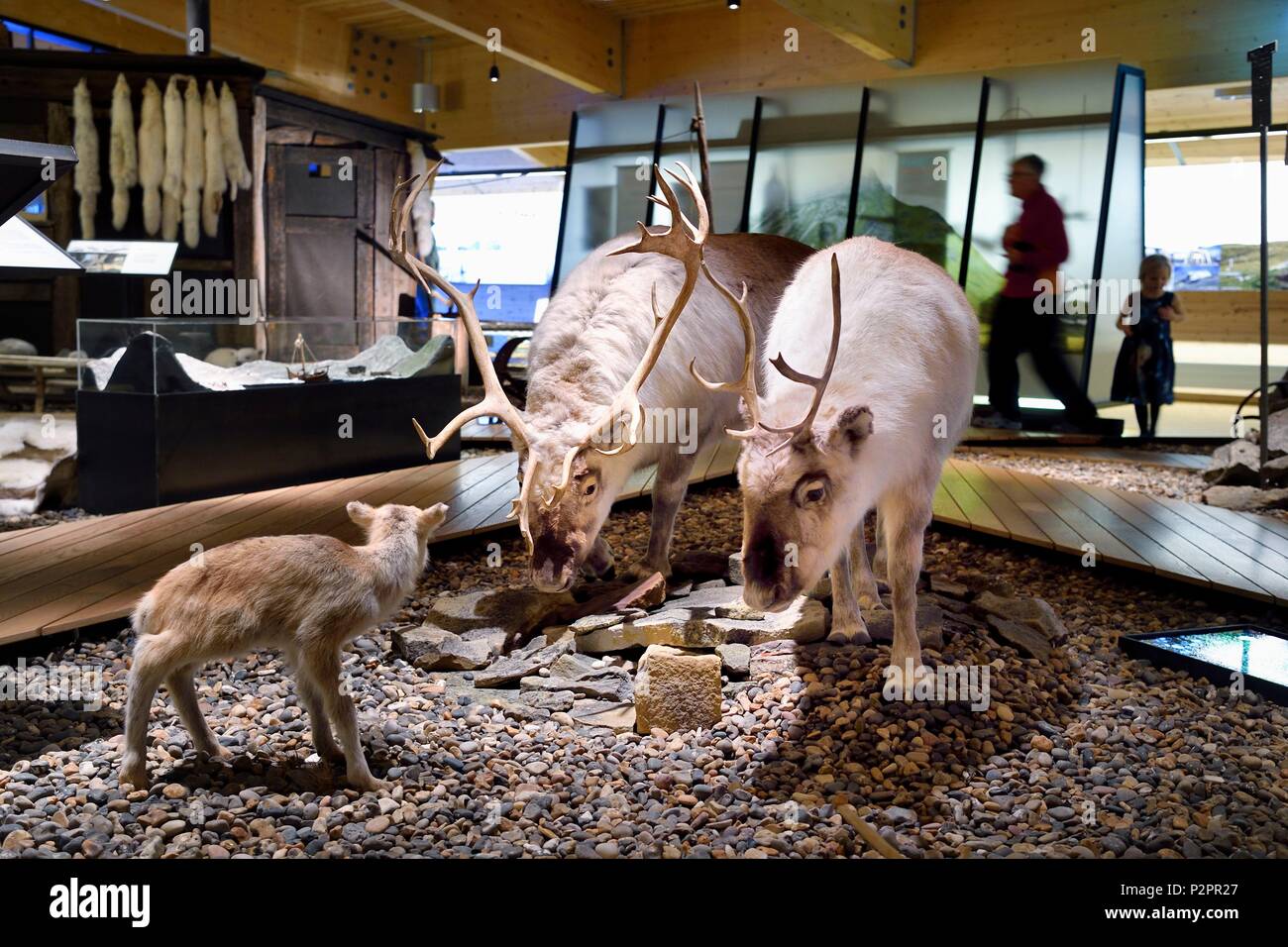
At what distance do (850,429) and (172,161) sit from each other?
16.5 ft

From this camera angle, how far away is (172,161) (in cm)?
624

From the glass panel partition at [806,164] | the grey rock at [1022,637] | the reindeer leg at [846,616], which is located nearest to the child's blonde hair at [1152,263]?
the glass panel partition at [806,164]

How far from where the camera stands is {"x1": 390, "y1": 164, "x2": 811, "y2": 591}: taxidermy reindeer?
3.29m

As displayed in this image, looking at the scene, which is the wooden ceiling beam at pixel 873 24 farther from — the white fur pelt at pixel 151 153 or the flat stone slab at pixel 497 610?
the flat stone slab at pixel 497 610

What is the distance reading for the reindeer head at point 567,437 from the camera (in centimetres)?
327

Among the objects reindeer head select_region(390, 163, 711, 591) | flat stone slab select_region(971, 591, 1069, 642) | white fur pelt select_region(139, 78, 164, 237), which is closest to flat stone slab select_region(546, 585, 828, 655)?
reindeer head select_region(390, 163, 711, 591)

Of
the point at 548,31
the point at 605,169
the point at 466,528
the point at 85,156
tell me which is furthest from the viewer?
the point at 605,169

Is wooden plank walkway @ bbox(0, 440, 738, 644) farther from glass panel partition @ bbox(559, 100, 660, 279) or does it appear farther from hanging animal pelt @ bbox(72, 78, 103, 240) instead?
glass panel partition @ bbox(559, 100, 660, 279)

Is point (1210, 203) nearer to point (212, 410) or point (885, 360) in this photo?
point (885, 360)

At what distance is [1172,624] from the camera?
12.9 feet

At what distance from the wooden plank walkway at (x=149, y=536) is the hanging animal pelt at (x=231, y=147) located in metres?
2.94

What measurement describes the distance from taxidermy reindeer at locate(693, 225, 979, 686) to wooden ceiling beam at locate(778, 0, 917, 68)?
414 cm

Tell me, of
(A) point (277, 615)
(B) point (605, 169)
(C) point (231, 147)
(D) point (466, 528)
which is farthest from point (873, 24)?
(A) point (277, 615)

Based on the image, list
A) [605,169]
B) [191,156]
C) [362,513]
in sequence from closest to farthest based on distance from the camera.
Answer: [362,513] → [191,156] → [605,169]
